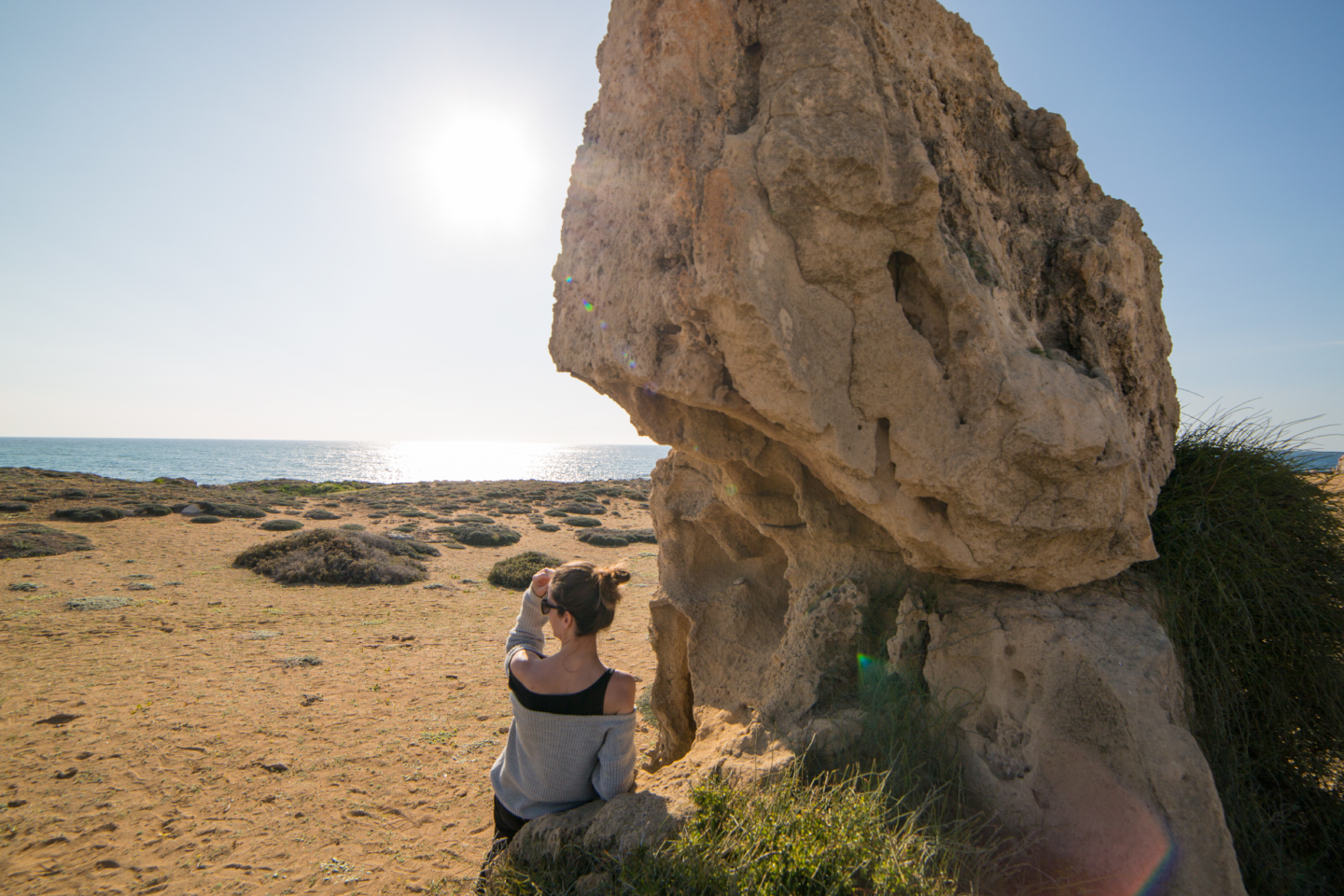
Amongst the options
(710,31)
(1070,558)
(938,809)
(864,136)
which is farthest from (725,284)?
(938,809)

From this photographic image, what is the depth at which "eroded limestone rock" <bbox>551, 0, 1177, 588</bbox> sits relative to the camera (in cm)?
313

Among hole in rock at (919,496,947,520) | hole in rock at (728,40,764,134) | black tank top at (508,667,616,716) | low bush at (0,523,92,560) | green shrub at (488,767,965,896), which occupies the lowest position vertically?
low bush at (0,523,92,560)

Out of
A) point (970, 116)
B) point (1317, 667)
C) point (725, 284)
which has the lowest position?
point (1317, 667)

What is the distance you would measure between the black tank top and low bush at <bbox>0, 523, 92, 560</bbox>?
16.2 m

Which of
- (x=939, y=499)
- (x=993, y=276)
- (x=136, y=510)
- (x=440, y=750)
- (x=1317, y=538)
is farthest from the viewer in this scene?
(x=136, y=510)

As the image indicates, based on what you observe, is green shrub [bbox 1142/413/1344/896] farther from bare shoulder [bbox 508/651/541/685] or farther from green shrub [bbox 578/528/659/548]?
green shrub [bbox 578/528/659/548]

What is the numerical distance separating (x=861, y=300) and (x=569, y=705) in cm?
246

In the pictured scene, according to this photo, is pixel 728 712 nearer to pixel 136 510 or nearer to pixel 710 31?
pixel 710 31

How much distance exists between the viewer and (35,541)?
14.1 m

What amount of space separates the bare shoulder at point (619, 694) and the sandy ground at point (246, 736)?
74.7 inches

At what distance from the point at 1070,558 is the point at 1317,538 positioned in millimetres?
1953

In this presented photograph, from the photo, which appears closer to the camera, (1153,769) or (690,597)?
(1153,769)

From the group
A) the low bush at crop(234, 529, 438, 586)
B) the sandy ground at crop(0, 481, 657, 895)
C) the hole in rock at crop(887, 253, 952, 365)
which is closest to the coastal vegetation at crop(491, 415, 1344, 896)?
the hole in rock at crop(887, 253, 952, 365)

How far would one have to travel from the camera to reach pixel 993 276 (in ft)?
11.7
